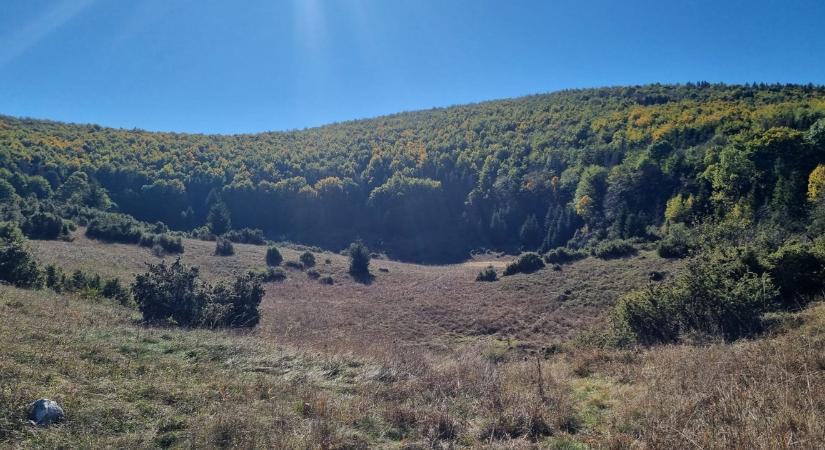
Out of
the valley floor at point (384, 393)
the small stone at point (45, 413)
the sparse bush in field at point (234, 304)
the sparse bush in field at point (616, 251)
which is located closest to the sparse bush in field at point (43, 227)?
the sparse bush in field at point (234, 304)

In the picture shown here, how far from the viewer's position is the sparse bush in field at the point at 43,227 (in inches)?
1313

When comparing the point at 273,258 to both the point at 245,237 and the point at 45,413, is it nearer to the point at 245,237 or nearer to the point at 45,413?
the point at 245,237

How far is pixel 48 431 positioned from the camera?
4320 mm

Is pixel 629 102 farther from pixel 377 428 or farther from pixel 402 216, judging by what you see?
pixel 377 428

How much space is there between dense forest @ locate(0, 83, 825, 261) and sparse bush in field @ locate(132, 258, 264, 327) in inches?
1025

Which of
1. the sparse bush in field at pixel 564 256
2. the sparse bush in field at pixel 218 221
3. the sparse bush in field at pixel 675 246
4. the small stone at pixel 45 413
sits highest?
the sparse bush in field at pixel 218 221

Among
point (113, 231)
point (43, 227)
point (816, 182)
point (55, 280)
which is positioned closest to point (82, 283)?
point (55, 280)

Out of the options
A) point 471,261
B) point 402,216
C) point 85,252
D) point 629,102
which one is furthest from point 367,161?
point 85,252

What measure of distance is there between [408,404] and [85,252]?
3361cm

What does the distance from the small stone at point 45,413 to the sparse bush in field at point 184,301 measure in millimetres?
9697

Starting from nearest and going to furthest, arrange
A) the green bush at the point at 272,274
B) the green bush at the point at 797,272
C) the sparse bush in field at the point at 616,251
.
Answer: the green bush at the point at 797,272 → the sparse bush in field at the point at 616,251 → the green bush at the point at 272,274

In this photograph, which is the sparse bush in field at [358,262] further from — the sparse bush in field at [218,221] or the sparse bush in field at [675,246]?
the sparse bush in field at [218,221]

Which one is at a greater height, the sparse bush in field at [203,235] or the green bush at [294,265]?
the sparse bush in field at [203,235]

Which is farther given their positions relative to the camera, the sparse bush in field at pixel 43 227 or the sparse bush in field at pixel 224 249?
the sparse bush in field at pixel 224 249
